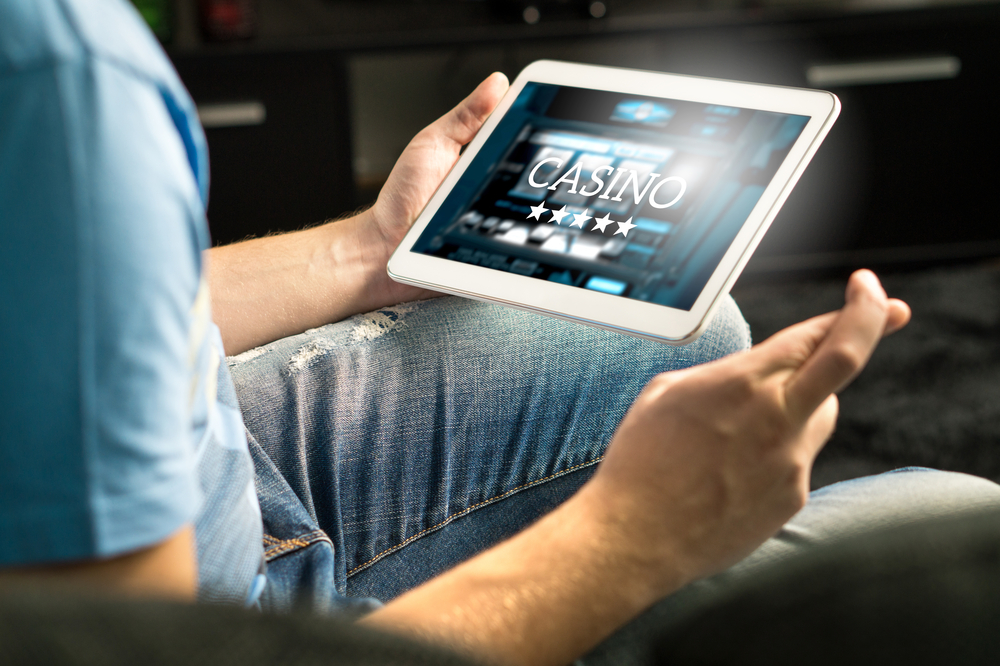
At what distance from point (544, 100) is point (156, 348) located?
0.51 meters

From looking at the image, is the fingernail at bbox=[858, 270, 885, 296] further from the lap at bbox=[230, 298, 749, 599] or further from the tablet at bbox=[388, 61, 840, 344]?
the lap at bbox=[230, 298, 749, 599]

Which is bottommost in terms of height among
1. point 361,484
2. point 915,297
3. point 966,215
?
point 915,297

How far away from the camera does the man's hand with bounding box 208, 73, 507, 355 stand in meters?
0.72

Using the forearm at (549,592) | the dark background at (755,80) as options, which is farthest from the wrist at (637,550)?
the dark background at (755,80)

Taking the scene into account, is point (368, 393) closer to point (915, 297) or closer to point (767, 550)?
point (767, 550)

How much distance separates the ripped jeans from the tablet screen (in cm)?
7

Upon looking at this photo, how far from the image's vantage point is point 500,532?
0.64 meters

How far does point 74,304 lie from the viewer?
1.01 feet

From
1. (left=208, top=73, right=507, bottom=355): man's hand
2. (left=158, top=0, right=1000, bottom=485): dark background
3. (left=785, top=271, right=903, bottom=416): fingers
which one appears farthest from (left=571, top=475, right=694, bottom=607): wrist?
(left=158, top=0, right=1000, bottom=485): dark background

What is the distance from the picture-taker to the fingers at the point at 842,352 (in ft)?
1.38

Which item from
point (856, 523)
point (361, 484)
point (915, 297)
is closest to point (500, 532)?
point (361, 484)

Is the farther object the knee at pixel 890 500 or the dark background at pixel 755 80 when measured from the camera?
the dark background at pixel 755 80

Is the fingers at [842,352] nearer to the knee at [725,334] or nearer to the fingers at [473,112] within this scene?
the knee at [725,334]

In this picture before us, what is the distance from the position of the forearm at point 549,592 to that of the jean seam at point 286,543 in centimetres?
14
